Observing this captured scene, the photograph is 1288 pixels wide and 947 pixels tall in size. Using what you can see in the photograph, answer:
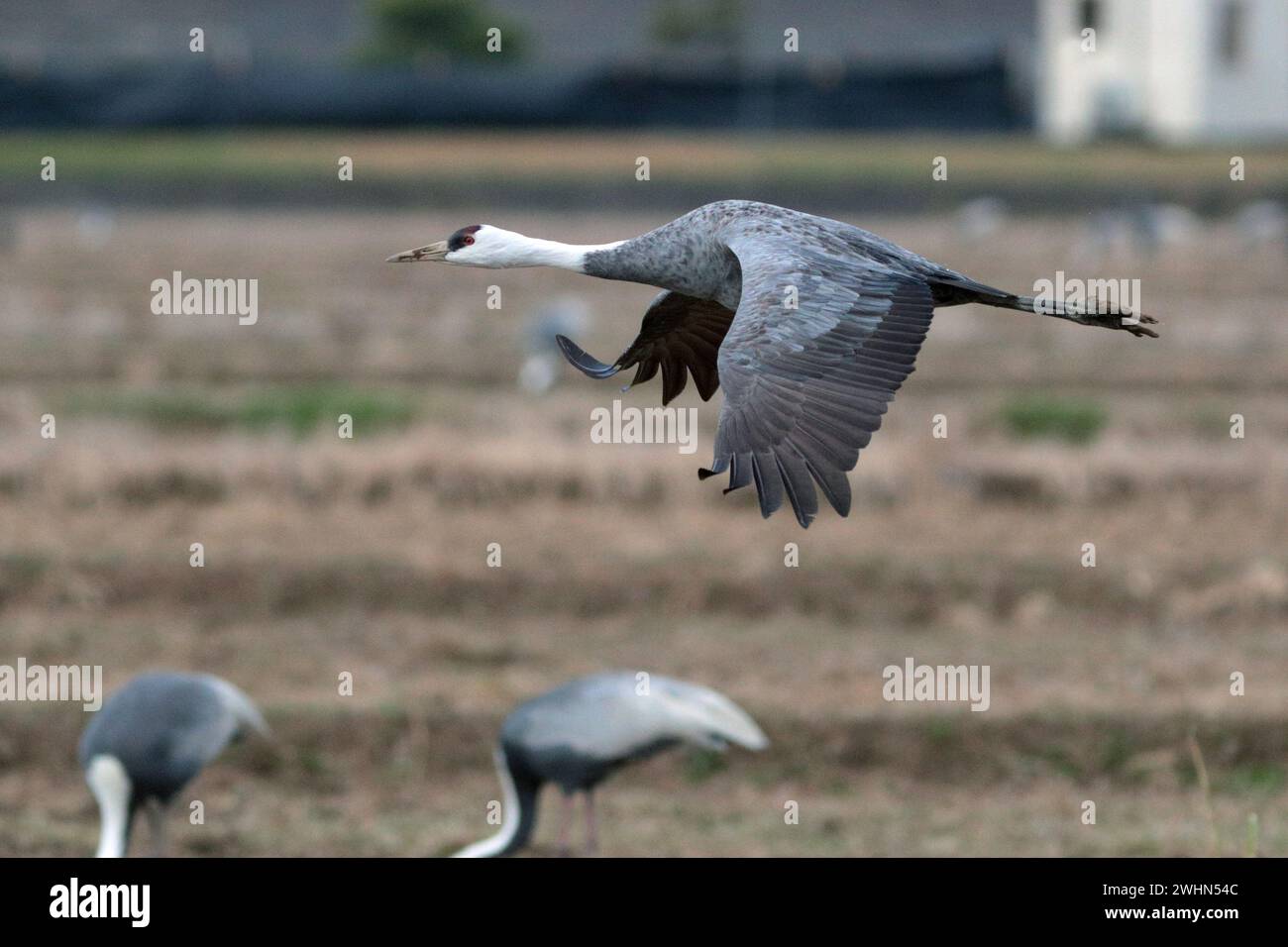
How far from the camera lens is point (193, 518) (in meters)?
13.8

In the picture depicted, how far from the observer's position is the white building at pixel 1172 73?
44.8 meters

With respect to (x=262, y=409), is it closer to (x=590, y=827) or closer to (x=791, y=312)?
(x=590, y=827)

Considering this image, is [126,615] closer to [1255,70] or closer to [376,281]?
[376,281]

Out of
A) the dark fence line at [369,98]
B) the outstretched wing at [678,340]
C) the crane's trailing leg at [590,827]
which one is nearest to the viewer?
the outstretched wing at [678,340]

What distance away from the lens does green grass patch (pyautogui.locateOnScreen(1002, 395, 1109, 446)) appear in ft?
53.3

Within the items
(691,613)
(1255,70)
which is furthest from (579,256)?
(1255,70)

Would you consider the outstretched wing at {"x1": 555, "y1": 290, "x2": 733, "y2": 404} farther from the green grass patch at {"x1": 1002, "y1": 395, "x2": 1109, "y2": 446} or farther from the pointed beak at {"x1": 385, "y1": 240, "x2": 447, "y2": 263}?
the green grass patch at {"x1": 1002, "y1": 395, "x2": 1109, "y2": 446}

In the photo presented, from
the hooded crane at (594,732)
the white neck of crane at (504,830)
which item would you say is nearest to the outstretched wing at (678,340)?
the hooded crane at (594,732)

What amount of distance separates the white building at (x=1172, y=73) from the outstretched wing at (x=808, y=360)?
132 ft

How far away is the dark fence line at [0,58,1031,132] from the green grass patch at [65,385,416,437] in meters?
22.0

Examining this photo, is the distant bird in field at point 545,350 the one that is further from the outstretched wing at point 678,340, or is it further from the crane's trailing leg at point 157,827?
the outstretched wing at point 678,340

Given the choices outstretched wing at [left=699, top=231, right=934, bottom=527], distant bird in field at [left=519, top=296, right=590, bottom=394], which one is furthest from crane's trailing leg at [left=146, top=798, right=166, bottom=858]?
distant bird in field at [left=519, top=296, right=590, bottom=394]

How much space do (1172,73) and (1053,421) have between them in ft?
104

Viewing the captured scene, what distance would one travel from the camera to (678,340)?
5.48 metres
